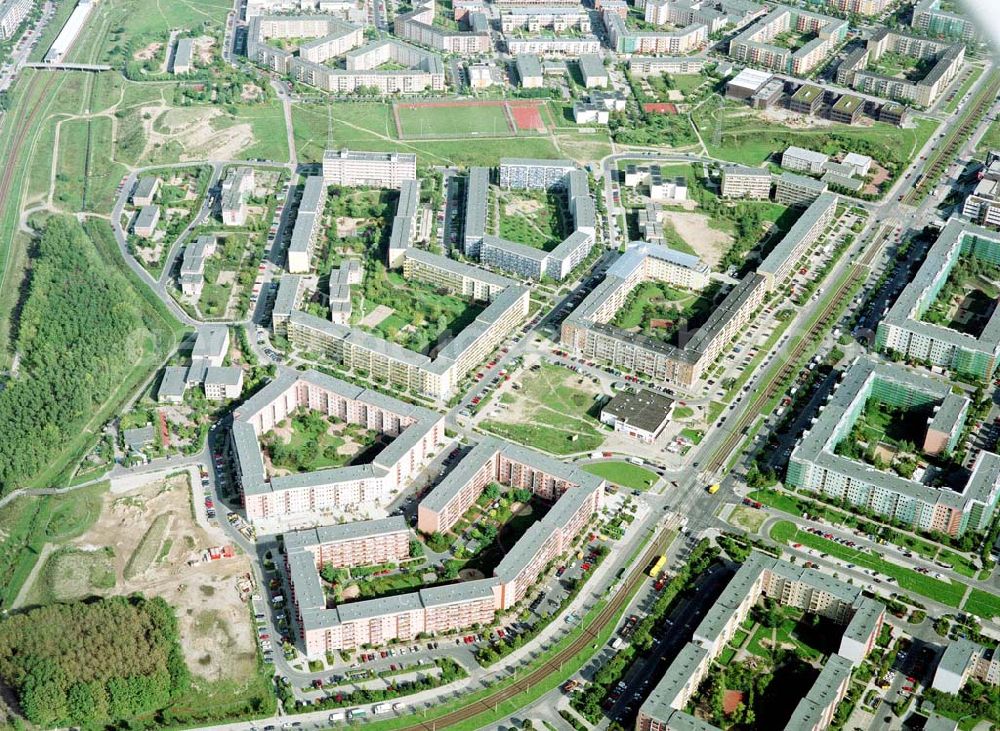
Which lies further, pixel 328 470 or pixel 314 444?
pixel 314 444

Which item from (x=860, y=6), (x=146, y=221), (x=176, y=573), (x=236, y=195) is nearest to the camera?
(x=176, y=573)

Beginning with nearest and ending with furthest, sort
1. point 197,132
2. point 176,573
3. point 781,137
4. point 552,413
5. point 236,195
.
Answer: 1. point 176,573
2. point 552,413
3. point 236,195
4. point 781,137
5. point 197,132

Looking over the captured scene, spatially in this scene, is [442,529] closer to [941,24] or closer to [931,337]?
[931,337]

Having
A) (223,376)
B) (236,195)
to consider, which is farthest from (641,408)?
(236,195)

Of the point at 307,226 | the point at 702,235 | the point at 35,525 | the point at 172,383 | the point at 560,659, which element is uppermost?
the point at 307,226

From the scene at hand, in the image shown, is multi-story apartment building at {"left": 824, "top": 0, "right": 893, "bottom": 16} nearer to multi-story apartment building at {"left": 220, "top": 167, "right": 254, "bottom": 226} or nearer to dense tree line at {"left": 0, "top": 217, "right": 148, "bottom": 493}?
multi-story apartment building at {"left": 220, "top": 167, "right": 254, "bottom": 226}

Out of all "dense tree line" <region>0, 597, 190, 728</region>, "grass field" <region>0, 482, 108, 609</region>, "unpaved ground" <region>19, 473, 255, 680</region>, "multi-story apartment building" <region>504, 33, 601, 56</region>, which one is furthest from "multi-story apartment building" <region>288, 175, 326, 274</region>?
"dense tree line" <region>0, 597, 190, 728</region>

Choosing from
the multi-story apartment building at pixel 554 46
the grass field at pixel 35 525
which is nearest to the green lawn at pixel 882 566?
the grass field at pixel 35 525
